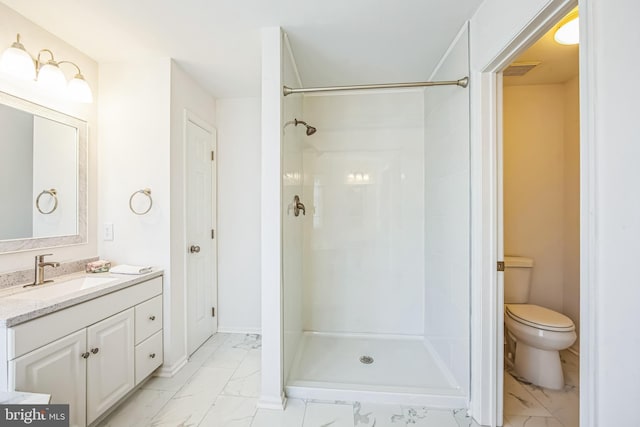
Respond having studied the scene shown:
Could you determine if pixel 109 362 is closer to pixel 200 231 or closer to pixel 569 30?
pixel 200 231

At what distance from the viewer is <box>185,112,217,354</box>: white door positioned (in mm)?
2164

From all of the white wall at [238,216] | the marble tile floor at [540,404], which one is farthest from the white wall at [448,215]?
the white wall at [238,216]

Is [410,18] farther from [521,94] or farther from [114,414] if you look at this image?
[114,414]

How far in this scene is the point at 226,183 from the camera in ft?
8.62

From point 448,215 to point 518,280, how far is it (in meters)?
0.93

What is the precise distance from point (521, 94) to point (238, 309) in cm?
335

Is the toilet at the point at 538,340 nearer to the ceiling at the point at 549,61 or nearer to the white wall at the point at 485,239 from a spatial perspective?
the white wall at the point at 485,239

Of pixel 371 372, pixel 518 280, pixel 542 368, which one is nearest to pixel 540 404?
pixel 542 368

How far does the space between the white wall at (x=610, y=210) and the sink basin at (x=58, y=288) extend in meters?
2.23

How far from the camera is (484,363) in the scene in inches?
57.4

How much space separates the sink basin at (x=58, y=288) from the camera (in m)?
1.34

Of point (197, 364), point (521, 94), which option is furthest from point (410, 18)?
point (197, 364)

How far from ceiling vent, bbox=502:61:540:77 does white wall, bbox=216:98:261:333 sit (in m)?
2.23

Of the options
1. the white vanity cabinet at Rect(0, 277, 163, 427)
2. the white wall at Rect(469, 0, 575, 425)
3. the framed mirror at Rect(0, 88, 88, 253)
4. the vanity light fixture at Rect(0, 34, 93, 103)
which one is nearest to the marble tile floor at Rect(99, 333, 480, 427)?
the white vanity cabinet at Rect(0, 277, 163, 427)
